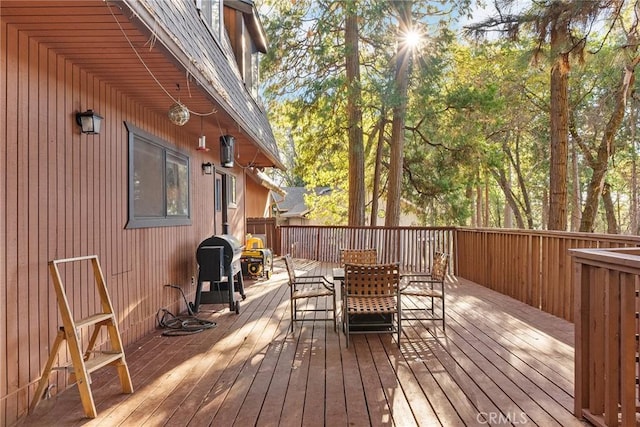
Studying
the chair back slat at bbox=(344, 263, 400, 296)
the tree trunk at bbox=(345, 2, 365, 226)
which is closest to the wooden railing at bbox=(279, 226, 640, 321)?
the tree trunk at bbox=(345, 2, 365, 226)

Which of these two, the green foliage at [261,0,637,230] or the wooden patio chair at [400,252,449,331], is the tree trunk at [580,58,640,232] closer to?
the green foliage at [261,0,637,230]

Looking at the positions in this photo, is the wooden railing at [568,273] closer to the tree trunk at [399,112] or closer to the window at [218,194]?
the tree trunk at [399,112]

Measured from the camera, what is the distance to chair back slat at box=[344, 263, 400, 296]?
4090mm

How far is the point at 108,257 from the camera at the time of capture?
3.78 meters

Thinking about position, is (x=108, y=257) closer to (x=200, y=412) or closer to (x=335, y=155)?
(x=200, y=412)

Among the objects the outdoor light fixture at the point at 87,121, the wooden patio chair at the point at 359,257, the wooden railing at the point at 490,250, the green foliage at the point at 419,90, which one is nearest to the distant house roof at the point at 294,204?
the green foliage at the point at 419,90

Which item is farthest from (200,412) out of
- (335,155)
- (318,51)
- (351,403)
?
(335,155)

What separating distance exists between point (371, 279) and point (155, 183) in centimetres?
282

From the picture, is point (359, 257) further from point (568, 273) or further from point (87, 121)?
point (87, 121)

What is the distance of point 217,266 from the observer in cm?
521

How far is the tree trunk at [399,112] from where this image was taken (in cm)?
1017

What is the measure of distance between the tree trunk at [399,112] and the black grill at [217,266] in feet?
21.2

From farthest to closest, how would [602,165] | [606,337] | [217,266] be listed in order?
1. [602,165]
2. [217,266]
3. [606,337]

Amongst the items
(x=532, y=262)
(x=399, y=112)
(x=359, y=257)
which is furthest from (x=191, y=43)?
(x=399, y=112)
